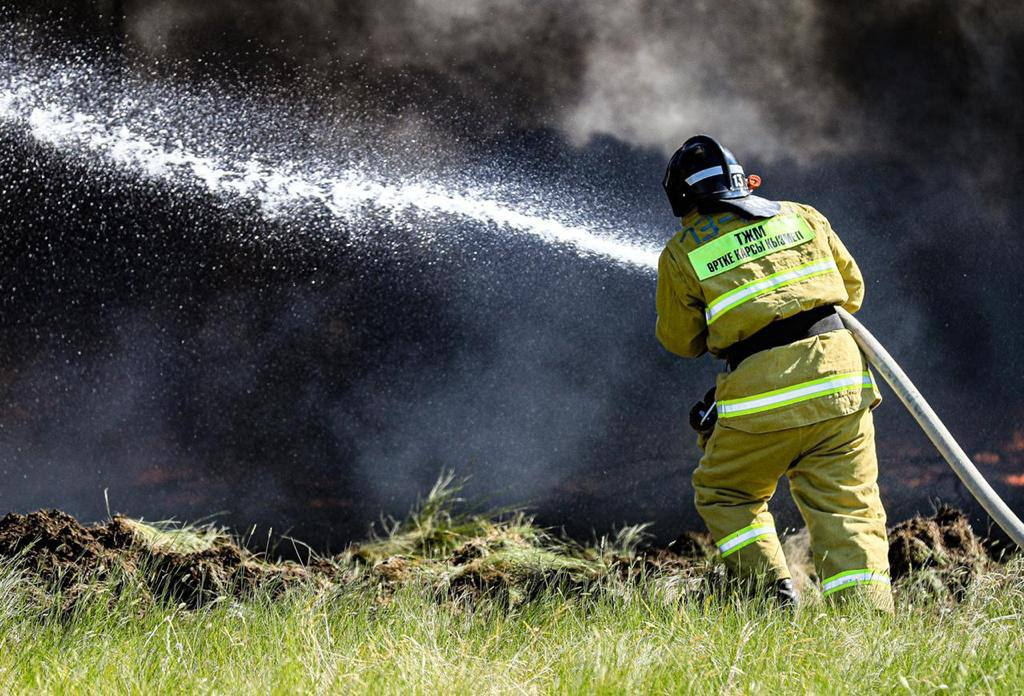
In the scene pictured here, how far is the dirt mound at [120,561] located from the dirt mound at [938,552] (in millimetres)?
3174

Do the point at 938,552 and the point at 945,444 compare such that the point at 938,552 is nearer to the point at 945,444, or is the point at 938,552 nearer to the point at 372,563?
the point at 945,444

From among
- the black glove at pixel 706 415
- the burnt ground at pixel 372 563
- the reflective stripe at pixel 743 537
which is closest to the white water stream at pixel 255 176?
the burnt ground at pixel 372 563

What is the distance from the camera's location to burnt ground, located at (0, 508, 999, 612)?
4383 millimetres

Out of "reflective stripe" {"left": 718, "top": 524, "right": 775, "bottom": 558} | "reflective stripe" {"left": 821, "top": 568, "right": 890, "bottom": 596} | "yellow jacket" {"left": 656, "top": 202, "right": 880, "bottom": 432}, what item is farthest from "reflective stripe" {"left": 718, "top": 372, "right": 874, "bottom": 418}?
"reflective stripe" {"left": 821, "top": 568, "right": 890, "bottom": 596}

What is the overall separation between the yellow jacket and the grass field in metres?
0.82

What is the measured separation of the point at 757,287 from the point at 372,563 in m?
2.85

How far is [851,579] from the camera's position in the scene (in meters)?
3.81

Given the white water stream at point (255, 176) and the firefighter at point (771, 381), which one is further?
the white water stream at point (255, 176)

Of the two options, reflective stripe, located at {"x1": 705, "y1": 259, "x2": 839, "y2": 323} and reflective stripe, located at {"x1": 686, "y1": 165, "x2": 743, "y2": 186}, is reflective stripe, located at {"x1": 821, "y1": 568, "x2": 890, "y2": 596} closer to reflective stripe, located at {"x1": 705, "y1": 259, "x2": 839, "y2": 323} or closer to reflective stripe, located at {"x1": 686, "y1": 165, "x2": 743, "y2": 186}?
reflective stripe, located at {"x1": 705, "y1": 259, "x2": 839, "y2": 323}

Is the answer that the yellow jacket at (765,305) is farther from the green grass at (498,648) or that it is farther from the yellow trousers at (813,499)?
the green grass at (498,648)

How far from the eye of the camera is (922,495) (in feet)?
21.9

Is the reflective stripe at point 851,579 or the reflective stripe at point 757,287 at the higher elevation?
the reflective stripe at point 757,287

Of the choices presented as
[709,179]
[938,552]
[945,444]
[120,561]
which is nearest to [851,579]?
[945,444]

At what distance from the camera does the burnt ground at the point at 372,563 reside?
4.38 m
